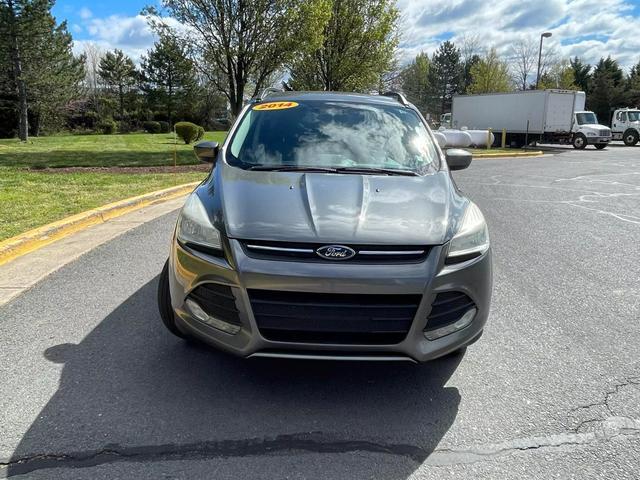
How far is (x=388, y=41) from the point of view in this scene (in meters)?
23.2

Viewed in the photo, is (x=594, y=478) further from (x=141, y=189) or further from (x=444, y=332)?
(x=141, y=189)

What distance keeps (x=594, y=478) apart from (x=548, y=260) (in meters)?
3.73

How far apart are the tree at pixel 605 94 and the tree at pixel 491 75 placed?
9.98 m

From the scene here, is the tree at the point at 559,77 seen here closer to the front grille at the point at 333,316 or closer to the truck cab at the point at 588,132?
the truck cab at the point at 588,132

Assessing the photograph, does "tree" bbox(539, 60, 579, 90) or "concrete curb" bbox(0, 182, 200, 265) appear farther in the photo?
"tree" bbox(539, 60, 579, 90)

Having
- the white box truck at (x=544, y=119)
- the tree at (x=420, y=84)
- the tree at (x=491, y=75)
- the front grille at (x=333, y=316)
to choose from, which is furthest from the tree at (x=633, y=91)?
the front grille at (x=333, y=316)

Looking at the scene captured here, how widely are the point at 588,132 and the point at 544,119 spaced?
250cm

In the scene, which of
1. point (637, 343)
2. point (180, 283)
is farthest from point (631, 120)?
point (180, 283)

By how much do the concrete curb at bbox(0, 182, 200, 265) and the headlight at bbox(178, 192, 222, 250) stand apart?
10.6ft

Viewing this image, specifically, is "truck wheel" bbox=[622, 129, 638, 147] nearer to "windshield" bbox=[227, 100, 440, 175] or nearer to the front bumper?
"windshield" bbox=[227, 100, 440, 175]

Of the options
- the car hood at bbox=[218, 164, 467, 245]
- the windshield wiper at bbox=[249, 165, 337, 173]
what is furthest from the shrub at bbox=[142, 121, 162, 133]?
the car hood at bbox=[218, 164, 467, 245]

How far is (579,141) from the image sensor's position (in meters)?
28.4

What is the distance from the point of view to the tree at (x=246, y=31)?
50.0 ft

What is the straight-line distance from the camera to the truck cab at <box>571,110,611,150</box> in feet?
90.2
